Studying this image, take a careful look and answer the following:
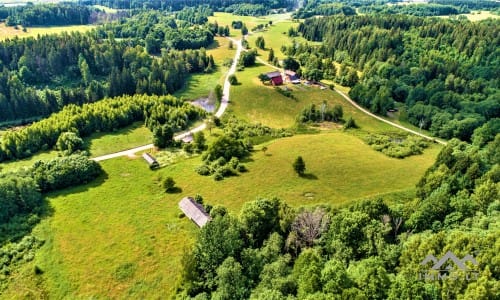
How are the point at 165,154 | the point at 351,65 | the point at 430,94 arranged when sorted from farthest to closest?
the point at 351,65 → the point at 430,94 → the point at 165,154

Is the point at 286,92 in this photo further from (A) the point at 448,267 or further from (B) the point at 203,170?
(A) the point at 448,267

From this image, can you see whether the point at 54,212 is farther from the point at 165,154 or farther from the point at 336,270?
the point at 336,270

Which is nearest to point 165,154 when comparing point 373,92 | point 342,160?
point 342,160

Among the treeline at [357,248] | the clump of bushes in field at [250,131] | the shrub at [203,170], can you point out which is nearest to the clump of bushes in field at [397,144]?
the clump of bushes in field at [250,131]

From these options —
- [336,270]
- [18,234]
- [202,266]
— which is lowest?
[18,234]

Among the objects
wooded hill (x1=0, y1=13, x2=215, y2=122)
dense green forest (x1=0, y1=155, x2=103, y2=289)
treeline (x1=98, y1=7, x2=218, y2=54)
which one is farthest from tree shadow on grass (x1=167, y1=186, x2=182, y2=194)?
treeline (x1=98, y1=7, x2=218, y2=54)

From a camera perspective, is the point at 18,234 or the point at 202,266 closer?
the point at 202,266

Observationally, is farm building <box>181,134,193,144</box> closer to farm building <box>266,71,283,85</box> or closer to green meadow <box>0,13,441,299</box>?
green meadow <box>0,13,441,299</box>
